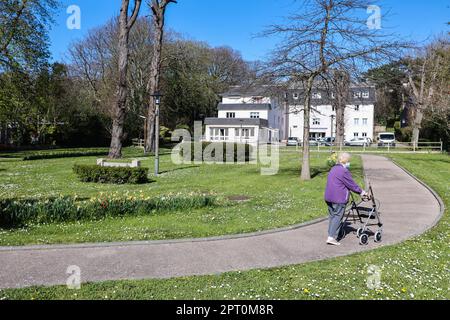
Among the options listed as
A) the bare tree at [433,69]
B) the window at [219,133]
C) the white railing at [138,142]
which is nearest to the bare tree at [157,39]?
the white railing at [138,142]

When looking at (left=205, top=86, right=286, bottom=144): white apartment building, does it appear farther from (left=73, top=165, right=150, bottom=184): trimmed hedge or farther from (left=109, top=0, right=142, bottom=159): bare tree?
(left=73, top=165, right=150, bottom=184): trimmed hedge

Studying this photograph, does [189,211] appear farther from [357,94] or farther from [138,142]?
[138,142]

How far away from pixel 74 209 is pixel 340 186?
5.88 meters

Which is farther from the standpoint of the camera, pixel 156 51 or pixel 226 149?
pixel 156 51

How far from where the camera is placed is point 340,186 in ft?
23.4

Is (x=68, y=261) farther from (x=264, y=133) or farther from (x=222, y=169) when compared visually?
(x=264, y=133)

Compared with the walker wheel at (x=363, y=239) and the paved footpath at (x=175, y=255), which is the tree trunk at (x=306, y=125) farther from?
the walker wheel at (x=363, y=239)

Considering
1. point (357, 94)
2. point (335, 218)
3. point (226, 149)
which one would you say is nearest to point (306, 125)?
point (357, 94)

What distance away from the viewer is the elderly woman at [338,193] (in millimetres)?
7090

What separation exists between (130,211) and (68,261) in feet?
11.9

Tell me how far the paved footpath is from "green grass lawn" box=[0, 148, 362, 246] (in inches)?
20.7

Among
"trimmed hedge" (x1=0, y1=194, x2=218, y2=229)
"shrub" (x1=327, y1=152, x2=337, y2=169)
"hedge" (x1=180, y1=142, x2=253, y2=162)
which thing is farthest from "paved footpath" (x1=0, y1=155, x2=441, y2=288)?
"hedge" (x1=180, y1=142, x2=253, y2=162)

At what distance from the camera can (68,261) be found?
6062 millimetres

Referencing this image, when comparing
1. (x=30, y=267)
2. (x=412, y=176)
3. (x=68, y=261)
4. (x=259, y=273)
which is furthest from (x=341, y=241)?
(x=412, y=176)
